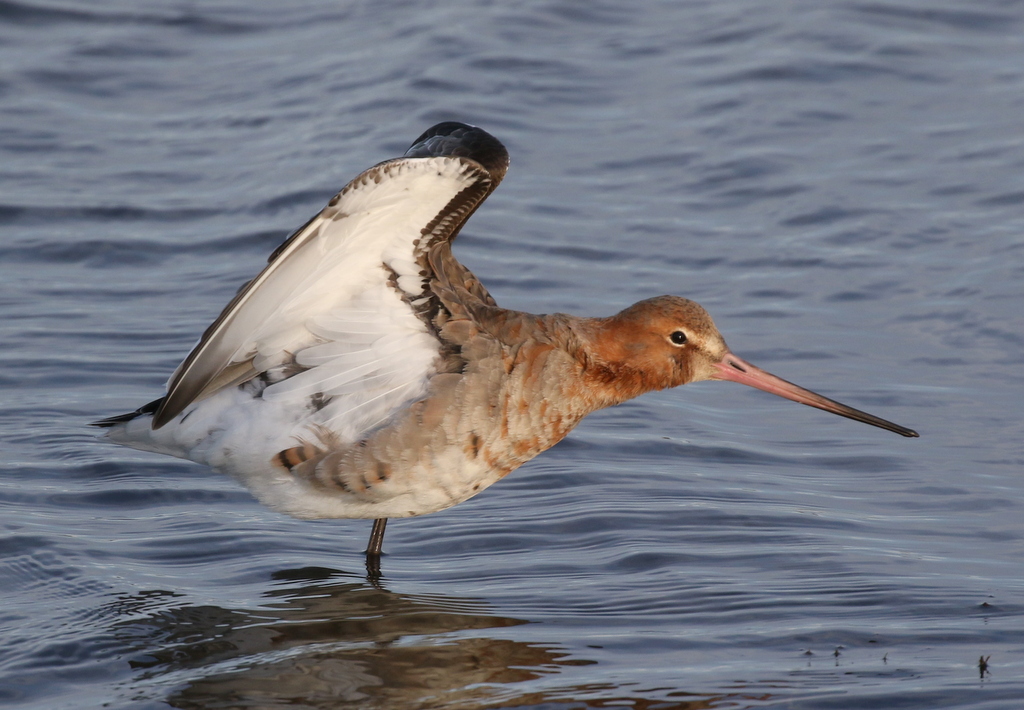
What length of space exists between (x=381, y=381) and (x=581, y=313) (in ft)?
10.2

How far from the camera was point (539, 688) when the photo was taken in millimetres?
4887

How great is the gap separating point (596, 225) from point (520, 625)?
526cm

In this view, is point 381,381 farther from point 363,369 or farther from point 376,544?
point 376,544

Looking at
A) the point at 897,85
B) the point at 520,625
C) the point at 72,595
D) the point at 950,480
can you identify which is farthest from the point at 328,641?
the point at 897,85

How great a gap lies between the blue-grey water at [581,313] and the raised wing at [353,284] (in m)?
0.94

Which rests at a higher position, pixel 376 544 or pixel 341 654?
pixel 376 544

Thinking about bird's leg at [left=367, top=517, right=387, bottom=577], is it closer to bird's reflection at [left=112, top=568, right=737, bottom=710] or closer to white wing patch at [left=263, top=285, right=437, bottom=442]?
bird's reflection at [left=112, top=568, right=737, bottom=710]

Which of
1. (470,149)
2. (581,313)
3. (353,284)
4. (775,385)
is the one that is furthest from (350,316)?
(581,313)

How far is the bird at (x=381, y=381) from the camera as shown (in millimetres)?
5625

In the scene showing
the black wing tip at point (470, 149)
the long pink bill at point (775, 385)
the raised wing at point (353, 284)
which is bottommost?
the long pink bill at point (775, 385)

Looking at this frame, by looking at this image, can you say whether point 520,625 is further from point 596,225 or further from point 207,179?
point 207,179

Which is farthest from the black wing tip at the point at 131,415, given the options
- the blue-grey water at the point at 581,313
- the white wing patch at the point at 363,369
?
the white wing patch at the point at 363,369

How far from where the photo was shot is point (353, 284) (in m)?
5.71

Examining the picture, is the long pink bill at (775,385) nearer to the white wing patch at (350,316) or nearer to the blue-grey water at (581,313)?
the blue-grey water at (581,313)
